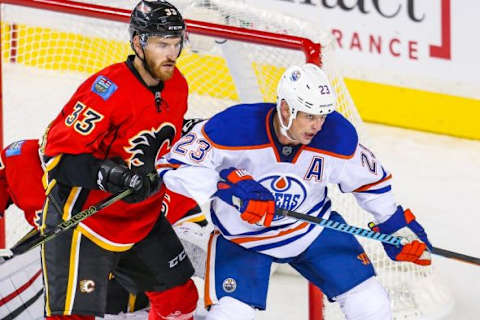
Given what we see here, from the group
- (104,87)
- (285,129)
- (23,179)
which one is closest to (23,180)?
(23,179)

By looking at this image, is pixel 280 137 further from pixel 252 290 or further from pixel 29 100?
pixel 29 100

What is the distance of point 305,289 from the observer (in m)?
4.66

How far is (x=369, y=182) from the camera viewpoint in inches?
140

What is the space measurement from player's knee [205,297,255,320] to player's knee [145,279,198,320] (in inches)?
12.3

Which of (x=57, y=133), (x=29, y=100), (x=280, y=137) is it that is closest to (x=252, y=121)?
(x=280, y=137)

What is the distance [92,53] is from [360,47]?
1.39 m

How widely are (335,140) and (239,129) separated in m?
0.28

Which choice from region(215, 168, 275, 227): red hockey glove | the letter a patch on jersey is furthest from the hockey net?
region(215, 168, 275, 227): red hockey glove

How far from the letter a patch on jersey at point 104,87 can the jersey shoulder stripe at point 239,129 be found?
0.30m

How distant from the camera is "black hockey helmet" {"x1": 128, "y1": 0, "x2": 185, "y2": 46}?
3.50 meters

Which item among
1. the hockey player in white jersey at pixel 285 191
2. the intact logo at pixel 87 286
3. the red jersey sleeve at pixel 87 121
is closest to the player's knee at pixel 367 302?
the hockey player in white jersey at pixel 285 191

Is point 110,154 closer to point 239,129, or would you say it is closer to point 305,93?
point 239,129

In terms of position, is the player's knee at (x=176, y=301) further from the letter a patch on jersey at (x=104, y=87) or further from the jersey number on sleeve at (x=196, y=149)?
the letter a patch on jersey at (x=104, y=87)

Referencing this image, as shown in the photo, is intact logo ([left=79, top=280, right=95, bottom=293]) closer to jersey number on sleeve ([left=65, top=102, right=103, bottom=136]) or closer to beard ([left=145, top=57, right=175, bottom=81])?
jersey number on sleeve ([left=65, top=102, right=103, bottom=136])
